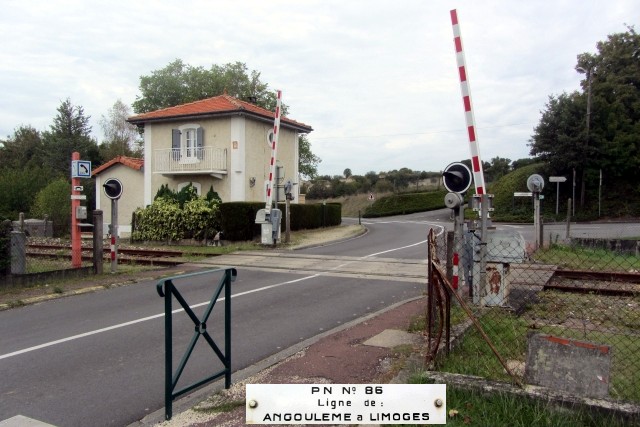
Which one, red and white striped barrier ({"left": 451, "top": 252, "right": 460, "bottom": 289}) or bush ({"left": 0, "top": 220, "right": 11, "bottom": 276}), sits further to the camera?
bush ({"left": 0, "top": 220, "right": 11, "bottom": 276})

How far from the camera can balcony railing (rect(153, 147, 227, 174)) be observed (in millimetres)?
24938

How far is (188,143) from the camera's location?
1037 inches

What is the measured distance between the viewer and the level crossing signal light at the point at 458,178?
23.7 ft

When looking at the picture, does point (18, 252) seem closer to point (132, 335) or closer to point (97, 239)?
point (97, 239)

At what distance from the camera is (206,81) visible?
47.8 meters

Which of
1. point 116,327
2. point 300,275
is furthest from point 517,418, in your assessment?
point 300,275

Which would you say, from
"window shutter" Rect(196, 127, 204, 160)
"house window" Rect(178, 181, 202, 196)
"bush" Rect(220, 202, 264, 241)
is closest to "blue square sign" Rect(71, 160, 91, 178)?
"bush" Rect(220, 202, 264, 241)

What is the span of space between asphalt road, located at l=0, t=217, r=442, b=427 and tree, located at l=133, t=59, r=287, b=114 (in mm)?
37654

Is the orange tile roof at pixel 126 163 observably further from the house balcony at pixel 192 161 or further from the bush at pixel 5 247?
the bush at pixel 5 247

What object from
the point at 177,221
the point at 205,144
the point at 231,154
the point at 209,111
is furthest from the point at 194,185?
the point at 209,111

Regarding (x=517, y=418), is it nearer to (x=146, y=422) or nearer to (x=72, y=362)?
(x=146, y=422)

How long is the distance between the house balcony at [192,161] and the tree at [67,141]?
26510 mm

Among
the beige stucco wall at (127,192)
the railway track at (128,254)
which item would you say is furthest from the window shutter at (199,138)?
the railway track at (128,254)

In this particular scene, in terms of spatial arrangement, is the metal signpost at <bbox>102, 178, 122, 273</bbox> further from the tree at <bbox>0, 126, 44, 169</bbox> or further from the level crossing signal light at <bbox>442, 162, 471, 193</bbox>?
the tree at <bbox>0, 126, 44, 169</bbox>
